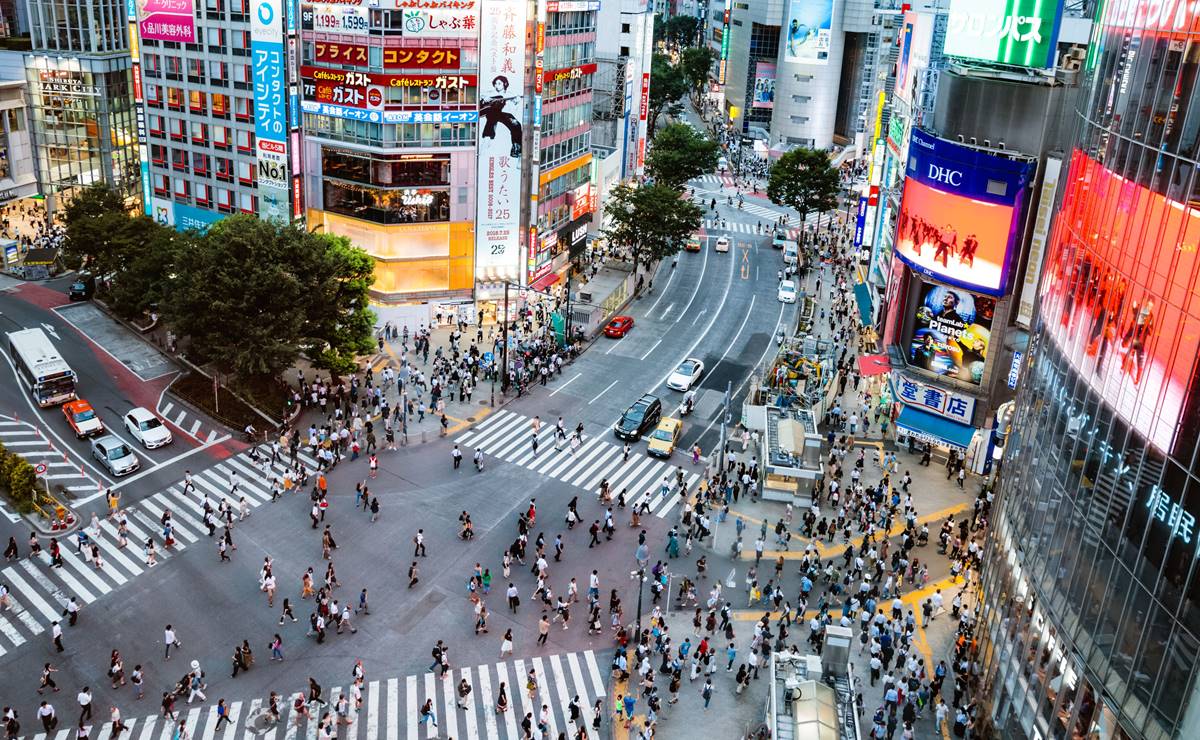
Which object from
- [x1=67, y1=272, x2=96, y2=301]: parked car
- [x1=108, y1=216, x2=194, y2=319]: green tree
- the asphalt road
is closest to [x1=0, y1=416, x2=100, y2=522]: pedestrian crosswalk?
the asphalt road

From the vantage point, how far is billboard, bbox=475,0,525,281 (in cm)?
6819

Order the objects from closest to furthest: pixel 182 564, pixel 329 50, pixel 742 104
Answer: pixel 182 564, pixel 329 50, pixel 742 104

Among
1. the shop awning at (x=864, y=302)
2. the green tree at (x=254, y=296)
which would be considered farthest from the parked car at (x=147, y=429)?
the shop awning at (x=864, y=302)

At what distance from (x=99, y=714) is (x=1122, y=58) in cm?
4074

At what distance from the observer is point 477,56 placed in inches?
2675

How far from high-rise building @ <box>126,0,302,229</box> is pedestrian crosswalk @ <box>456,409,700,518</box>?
24504 mm

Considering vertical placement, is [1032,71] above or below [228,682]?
above

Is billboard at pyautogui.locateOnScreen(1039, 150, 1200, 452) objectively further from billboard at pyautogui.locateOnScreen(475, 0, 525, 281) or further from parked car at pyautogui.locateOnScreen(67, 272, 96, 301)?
parked car at pyautogui.locateOnScreen(67, 272, 96, 301)

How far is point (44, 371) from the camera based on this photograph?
5706cm

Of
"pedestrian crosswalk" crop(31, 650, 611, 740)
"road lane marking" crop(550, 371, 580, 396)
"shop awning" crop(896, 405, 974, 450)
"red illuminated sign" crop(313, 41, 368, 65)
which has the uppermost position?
"red illuminated sign" crop(313, 41, 368, 65)

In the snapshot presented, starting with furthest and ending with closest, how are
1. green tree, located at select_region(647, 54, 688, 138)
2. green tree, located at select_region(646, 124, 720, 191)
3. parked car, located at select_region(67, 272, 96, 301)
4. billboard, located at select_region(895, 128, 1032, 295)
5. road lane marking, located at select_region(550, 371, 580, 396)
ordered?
green tree, located at select_region(647, 54, 688, 138) → green tree, located at select_region(646, 124, 720, 191) → parked car, located at select_region(67, 272, 96, 301) → road lane marking, located at select_region(550, 371, 580, 396) → billboard, located at select_region(895, 128, 1032, 295)

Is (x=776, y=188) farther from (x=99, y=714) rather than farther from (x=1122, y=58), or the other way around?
(x=99, y=714)

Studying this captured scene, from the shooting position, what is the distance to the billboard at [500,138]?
68.2 metres

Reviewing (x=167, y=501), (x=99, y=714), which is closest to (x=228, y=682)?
(x=99, y=714)
